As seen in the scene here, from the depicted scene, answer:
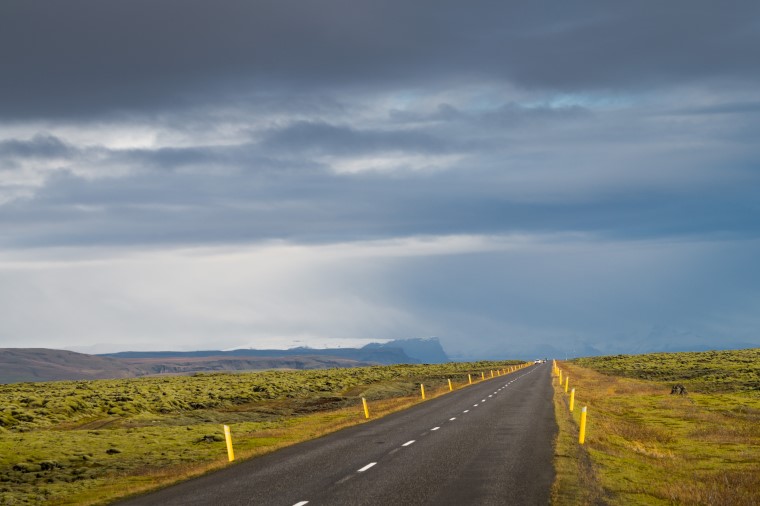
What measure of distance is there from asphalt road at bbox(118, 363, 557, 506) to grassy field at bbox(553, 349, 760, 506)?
1.02m

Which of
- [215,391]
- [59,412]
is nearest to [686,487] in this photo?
[59,412]

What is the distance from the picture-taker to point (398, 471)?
843 inches

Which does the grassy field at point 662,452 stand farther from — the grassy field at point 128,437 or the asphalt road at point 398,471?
the grassy field at point 128,437

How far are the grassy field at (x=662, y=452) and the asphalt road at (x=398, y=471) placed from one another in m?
1.02

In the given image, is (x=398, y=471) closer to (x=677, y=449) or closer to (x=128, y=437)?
(x=677, y=449)

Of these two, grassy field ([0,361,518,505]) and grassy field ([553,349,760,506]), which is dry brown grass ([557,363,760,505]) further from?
grassy field ([0,361,518,505])

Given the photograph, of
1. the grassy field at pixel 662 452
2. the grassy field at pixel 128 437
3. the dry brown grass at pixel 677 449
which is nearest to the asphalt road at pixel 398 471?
the grassy field at pixel 662 452

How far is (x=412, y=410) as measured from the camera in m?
48.4

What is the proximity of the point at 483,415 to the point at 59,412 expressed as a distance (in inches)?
1443

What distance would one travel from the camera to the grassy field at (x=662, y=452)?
58.0 feet

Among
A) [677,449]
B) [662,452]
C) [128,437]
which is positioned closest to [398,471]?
[662,452]

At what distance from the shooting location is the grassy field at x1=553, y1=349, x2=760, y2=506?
17672 mm

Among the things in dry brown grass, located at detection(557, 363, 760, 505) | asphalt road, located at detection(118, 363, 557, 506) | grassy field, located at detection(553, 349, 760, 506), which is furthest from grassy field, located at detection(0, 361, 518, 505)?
dry brown grass, located at detection(557, 363, 760, 505)

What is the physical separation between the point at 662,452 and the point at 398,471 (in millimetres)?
11574
